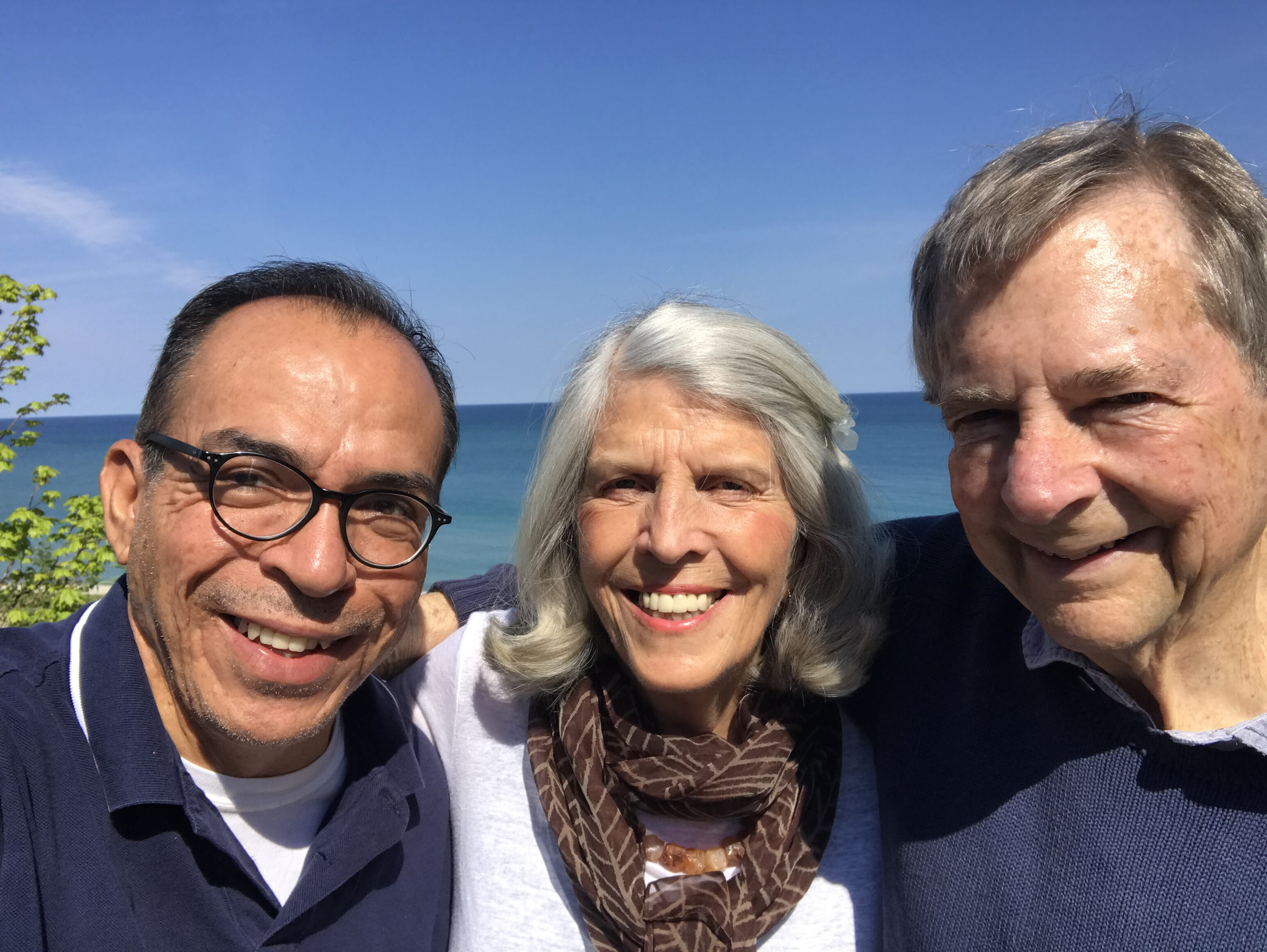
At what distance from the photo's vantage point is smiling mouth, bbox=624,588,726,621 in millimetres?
2580

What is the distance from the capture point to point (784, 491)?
2668 mm

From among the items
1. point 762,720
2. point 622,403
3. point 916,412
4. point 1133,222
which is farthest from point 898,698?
point 916,412

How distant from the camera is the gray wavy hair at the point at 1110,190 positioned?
1.65m

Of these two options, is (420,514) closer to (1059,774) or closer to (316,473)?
(316,473)

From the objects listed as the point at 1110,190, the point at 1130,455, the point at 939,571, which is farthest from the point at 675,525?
the point at 1110,190

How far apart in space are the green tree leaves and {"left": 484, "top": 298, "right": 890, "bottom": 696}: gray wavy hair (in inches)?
169

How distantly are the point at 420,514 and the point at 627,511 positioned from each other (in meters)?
0.66

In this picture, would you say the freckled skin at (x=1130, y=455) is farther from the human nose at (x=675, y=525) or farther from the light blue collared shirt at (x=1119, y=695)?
the human nose at (x=675, y=525)

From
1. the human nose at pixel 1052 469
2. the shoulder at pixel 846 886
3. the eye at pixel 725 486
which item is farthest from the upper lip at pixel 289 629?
the human nose at pixel 1052 469

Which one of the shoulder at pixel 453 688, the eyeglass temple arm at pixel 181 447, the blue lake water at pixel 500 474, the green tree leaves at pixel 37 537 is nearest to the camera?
the eyeglass temple arm at pixel 181 447

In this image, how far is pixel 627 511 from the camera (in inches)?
105

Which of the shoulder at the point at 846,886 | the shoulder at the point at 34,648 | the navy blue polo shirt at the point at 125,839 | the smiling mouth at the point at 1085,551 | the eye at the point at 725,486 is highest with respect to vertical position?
the smiling mouth at the point at 1085,551

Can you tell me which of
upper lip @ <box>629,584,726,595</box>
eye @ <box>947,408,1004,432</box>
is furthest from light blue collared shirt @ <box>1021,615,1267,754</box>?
upper lip @ <box>629,584,726,595</box>

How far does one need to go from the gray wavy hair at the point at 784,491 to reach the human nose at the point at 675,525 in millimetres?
291
